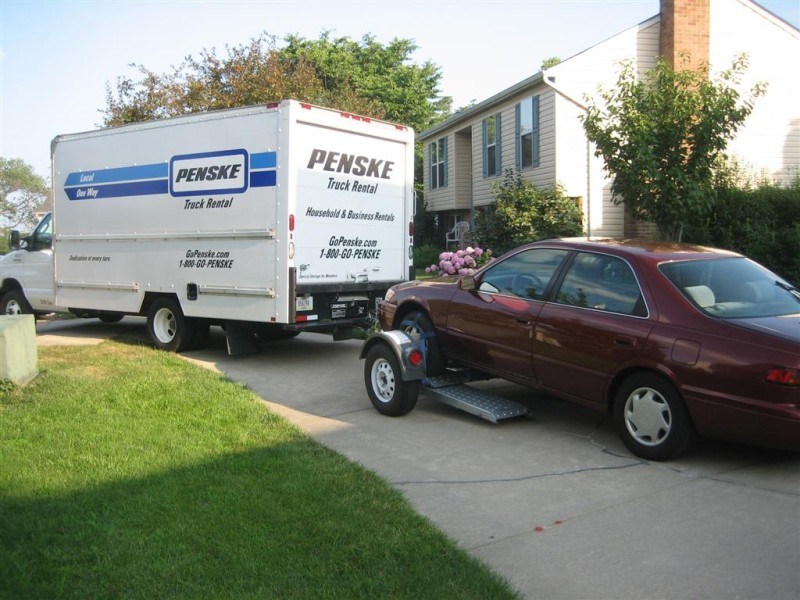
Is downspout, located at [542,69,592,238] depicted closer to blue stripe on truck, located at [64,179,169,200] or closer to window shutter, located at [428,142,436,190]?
blue stripe on truck, located at [64,179,169,200]

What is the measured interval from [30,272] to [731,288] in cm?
1128

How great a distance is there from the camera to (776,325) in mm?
5078

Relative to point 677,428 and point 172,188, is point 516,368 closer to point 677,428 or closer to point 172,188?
point 677,428

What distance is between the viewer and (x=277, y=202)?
29.2 ft

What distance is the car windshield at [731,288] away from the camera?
17.7 feet

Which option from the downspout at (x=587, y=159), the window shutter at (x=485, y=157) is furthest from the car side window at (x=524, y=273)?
the window shutter at (x=485, y=157)

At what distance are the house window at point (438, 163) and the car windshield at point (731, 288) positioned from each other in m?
21.2

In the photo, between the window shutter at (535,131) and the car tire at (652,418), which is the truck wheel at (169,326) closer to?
the car tire at (652,418)

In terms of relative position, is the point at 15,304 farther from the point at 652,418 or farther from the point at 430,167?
the point at 430,167

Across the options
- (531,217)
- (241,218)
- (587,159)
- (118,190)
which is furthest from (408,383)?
(587,159)

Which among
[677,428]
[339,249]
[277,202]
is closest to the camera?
[677,428]

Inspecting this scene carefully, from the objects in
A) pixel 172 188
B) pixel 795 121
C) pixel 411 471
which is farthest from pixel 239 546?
pixel 795 121

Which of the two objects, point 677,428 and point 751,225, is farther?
point 751,225

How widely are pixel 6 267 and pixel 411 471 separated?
34.8 ft
